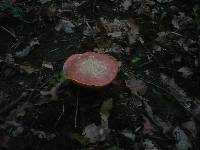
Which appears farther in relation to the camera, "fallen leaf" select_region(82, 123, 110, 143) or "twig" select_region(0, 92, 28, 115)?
"twig" select_region(0, 92, 28, 115)

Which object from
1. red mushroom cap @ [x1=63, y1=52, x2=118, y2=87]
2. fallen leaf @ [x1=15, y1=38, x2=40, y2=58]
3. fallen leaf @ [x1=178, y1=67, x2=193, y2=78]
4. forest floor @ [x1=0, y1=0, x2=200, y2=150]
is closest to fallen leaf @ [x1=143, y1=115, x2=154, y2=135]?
forest floor @ [x1=0, y1=0, x2=200, y2=150]

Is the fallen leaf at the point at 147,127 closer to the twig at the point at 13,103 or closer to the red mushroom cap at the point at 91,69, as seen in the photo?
the red mushroom cap at the point at 91,69

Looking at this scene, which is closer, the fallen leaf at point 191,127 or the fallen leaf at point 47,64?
the fallen leaf at point 191,127

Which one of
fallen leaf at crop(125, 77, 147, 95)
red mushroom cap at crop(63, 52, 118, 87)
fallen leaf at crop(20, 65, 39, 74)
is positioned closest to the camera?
red mushroom cap at crop(63, 52, 118, 87)

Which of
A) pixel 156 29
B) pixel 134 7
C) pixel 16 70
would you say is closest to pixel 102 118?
pixel 16 70

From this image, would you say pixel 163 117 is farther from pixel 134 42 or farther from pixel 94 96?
pixel 134 42

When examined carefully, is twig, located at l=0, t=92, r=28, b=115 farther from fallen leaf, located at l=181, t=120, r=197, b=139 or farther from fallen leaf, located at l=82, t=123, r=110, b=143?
fallen leaf, located at l=181, t=120, r=197, b=139

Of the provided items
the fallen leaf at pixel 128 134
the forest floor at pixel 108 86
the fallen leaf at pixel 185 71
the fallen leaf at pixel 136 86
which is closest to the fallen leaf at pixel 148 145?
the forest floor at pixel 108 86
